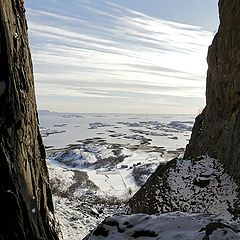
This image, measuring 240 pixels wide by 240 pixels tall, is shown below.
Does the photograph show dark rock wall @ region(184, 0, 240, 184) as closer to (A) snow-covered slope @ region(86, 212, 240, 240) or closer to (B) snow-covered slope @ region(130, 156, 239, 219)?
(B) snow-covered slope @ region(130, 156, 239, 219)

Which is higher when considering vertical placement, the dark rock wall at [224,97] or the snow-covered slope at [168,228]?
the dark rock wall at [224,97]

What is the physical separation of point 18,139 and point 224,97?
12.0m

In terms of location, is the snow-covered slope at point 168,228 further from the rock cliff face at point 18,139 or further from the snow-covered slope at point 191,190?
the snow-covered slope at point 191,190

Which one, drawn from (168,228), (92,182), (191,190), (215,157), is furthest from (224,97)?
(92,182)

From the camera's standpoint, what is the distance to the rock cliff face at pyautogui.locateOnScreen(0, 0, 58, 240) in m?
7.01

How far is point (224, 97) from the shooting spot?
17469 mm

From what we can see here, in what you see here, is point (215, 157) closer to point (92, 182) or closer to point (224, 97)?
point (224, 97)

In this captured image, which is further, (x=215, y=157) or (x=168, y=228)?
(x=215, y=157)

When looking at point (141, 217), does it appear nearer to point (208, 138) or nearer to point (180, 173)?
point (180, 173)

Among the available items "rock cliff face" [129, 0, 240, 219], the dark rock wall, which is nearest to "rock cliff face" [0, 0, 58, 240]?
"rock cliff face" [129, 0, 240, 219]

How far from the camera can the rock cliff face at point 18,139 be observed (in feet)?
23.0

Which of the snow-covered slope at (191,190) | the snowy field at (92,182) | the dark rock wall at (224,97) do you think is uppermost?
the dark rock wall at (224,97)

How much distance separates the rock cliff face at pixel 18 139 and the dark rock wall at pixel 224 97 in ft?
27.3

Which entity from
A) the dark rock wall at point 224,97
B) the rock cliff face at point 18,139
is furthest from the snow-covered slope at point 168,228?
the dark rock wall at point 224,97
